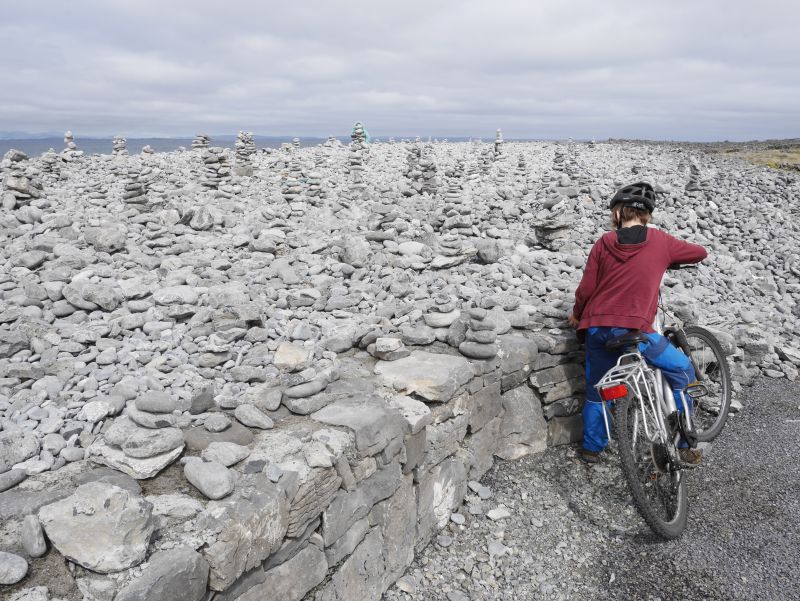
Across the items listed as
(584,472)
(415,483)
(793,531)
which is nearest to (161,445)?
(415,483)

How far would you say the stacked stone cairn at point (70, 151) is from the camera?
84.4 ft

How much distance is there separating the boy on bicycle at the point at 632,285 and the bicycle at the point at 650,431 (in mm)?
168

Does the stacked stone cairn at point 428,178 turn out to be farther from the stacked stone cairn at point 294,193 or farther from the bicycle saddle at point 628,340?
the bicycle saddle at point 628,340

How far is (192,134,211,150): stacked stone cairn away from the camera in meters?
30.8

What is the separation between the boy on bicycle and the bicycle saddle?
9 centimetres

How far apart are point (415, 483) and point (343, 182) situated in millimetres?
13848

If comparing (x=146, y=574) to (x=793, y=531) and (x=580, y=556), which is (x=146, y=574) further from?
(x=793, y=531)

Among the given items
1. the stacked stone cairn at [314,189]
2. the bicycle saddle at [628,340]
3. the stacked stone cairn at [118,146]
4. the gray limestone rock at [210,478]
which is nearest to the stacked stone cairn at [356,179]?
the stacked stone cairn at [314,189]

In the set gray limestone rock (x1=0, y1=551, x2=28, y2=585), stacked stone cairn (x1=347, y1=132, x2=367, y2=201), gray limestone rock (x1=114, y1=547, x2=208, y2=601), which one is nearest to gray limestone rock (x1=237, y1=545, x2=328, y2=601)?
gray limestone rock (x1=114, y1=547, x2=208, y2=601)

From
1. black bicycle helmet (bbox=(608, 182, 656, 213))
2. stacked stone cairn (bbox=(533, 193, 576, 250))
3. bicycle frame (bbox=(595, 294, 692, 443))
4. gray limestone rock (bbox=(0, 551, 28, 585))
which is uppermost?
black bicycle helmet (bbox=(608, 182, 656, 213))

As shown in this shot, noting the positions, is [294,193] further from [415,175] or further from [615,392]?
[615,392]

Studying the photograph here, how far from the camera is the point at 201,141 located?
3219 centimetres

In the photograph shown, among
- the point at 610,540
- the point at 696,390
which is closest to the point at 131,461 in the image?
the point at 610,540

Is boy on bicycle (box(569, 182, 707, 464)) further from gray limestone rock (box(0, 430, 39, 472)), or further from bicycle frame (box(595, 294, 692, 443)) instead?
gray limestone rock (box(0, 430, 39, 472))
